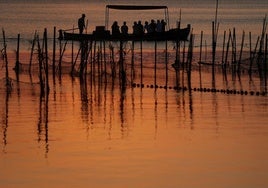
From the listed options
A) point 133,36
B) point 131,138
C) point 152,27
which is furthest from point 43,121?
point 152,27

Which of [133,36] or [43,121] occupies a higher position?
[133,36]

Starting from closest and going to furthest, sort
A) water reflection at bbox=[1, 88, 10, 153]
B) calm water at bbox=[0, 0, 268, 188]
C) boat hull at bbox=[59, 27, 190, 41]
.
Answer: calm water at bbox=[0, 0, 268, 188], water reflection at bbox=[1, 88, 10, 153], boat hull at bbox=[59, 27, 190, 41]

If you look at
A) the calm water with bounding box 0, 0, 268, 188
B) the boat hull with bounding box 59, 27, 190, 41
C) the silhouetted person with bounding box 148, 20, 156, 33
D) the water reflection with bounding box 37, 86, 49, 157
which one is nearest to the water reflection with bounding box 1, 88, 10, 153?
the calm water with bounding box 0, 0, 268, 188

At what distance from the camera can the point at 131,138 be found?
85.4ft

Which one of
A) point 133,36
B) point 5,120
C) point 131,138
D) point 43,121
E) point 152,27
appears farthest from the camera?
point 152,27

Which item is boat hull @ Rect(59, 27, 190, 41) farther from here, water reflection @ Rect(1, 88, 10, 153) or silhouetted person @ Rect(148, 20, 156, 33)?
water reflection @ Rect(1, 88, 10, 153)

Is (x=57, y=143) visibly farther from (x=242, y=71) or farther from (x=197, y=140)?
(x=242, y=71)

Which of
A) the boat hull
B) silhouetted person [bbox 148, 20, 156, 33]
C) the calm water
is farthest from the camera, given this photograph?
silhouetted person [bbox 148, 20, 156, 33]

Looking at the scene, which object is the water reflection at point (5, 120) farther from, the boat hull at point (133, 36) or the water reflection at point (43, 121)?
the boat hull at point (133, 36)

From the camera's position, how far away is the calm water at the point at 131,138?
2086 centimetres

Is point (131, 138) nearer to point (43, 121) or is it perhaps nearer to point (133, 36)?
point (43, 121)

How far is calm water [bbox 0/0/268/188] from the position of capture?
68.4 ft

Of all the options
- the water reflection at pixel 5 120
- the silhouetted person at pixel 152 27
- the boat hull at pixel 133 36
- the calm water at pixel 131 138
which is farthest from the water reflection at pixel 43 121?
the silhouetted person at pixel 152 27

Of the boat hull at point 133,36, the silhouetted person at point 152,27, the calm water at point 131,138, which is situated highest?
the silhouetted person at point 152,27
